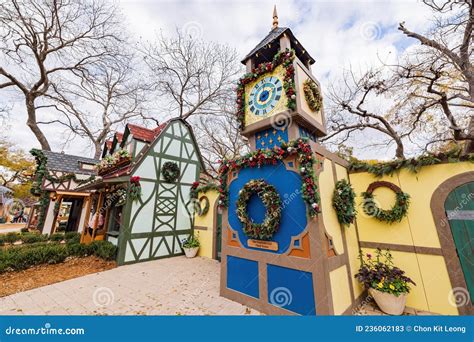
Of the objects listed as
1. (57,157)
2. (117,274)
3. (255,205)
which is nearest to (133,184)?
(117,274)

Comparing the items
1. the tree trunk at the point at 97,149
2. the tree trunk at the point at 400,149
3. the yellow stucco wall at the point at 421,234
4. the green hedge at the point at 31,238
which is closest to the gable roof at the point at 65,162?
the tree trunk at the point at 97,149

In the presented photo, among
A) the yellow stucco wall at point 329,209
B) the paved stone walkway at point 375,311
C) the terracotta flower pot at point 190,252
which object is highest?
the yellow stucco wall at point 329,209

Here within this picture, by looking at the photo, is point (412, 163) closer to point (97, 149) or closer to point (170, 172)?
point (170, 172)

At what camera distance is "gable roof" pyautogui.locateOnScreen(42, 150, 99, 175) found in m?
11.8

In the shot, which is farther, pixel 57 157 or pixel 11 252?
pixel 57 157

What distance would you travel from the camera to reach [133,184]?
22.8 feet

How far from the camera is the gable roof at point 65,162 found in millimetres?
11820

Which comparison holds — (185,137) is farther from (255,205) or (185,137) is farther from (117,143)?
(255,205)

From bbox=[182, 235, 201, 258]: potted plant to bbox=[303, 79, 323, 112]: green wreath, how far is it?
685cm

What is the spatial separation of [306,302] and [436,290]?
111 inches

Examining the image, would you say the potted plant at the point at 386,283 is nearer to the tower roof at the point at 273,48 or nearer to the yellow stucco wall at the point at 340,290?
the yellow stucco wall at the point at 340,290

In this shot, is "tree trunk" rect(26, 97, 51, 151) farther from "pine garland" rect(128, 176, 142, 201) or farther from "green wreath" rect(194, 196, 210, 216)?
"green wreath" rect(194, 196, 210, 216)

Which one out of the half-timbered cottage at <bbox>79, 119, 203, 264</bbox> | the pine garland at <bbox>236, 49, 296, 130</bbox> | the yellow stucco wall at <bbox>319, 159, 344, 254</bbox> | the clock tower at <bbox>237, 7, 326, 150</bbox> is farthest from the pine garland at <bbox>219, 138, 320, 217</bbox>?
the half-timbered cottage at <bbox>79, 119, 203, 264</bbox>

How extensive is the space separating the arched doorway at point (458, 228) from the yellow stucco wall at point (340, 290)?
195 cm
